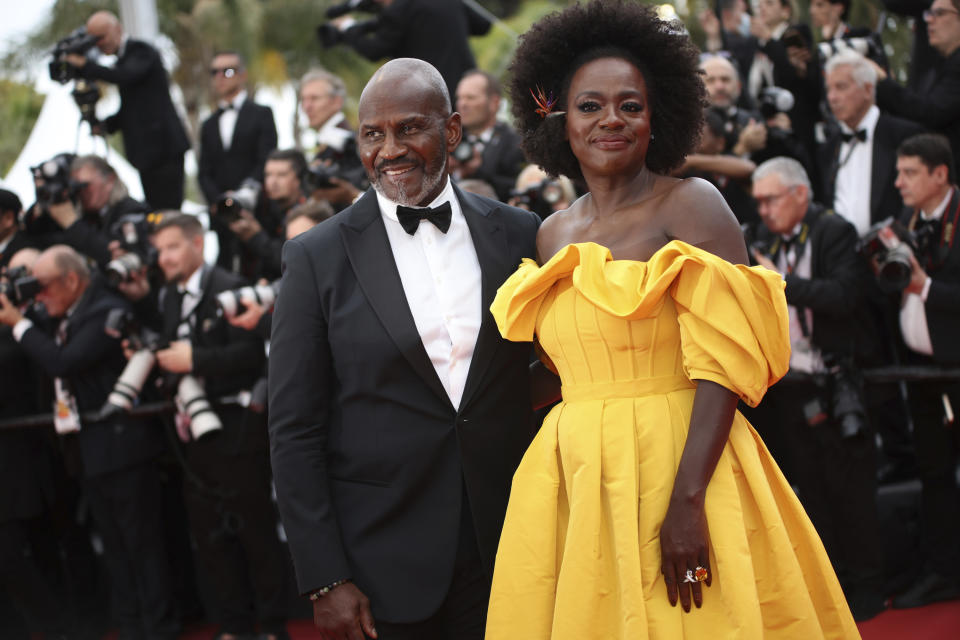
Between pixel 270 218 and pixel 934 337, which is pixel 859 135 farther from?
pixel 270 218

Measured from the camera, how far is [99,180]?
6695 millimetres

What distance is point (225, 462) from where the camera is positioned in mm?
5301

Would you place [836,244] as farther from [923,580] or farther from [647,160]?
[647,160]

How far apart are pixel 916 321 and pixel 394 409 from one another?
305cm

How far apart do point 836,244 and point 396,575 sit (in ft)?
10.2

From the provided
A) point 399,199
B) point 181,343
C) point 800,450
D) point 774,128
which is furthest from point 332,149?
point 399,199

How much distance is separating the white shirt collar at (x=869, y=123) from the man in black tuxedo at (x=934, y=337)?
1.96 feet

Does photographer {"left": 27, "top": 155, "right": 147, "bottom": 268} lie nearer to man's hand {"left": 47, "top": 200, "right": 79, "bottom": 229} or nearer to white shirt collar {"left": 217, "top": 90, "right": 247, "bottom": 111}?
man's hand {"left": 47, "top": 200, "right": 79, "bottom": 229}

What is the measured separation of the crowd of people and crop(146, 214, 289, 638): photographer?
0.06 feet

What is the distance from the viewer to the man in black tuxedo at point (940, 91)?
5.48 m

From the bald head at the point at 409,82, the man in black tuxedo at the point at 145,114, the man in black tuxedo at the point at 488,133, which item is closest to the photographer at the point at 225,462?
the man in black tuxedo at the point at 488,133

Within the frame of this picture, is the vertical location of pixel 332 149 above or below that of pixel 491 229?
above

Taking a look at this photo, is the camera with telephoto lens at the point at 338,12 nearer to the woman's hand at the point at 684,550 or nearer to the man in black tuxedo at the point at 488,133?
the man in black tuxedo at the point at 488,133

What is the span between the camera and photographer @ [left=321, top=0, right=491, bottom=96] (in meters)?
6.75
